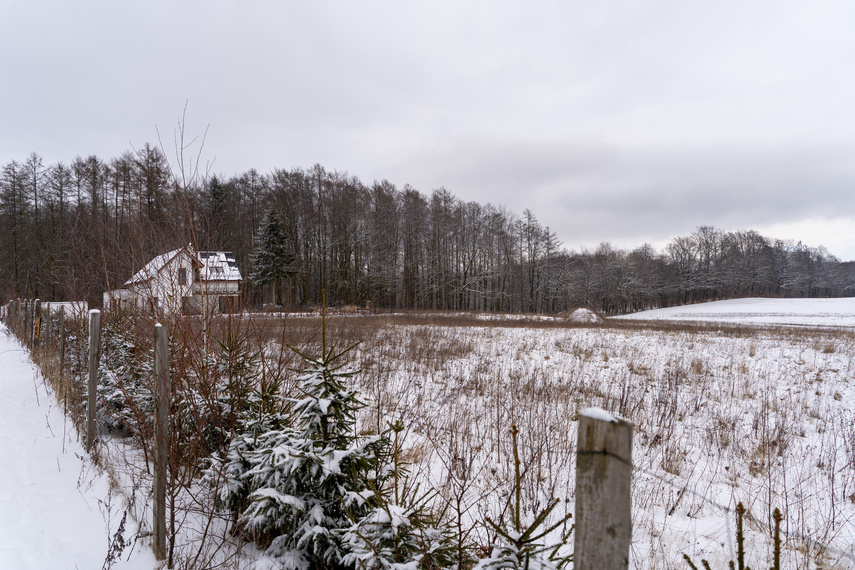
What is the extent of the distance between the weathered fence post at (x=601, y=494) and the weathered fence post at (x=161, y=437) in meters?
2.94

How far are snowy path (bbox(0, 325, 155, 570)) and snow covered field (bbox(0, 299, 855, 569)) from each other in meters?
0.02

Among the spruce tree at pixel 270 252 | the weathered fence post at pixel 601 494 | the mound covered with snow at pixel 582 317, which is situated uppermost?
the spruce tree at pixel 270 252

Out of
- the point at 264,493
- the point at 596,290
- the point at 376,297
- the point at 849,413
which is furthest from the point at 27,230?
the point at 596,290

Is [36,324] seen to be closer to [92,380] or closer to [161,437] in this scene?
[92,380]

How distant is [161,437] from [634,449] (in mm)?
5290

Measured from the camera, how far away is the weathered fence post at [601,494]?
3.20ft

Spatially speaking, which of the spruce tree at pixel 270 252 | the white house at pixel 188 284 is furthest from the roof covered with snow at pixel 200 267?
the spruce tree at pixel 270 252

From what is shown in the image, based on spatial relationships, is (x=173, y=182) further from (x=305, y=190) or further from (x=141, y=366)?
(x=305, y=190)

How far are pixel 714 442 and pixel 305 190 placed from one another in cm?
4225

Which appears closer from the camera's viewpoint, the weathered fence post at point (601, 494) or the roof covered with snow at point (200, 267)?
the weathered fence post at point (601, 494)

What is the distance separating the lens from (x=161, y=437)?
2775 mm

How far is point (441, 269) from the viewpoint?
47719mm

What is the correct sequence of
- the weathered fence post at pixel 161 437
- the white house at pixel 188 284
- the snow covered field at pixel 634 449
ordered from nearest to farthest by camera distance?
1. the weathered fence post at pixel 161 437
2. the snow covered field at pixel 634 449
3. the white house at pixel 188 284

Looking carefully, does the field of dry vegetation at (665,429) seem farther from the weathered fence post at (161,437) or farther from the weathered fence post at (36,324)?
the weathered fence post at (36,324)
